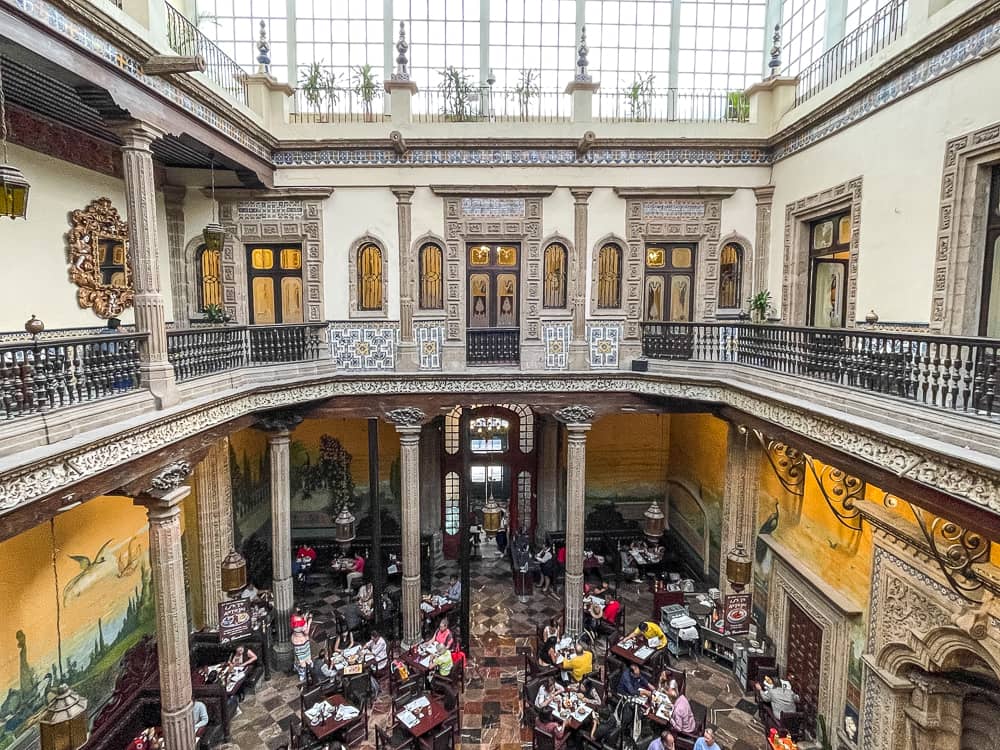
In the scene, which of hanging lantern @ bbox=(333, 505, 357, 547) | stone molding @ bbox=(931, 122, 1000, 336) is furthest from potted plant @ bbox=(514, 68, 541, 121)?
hanging lantern @ bbox=(333, 505, 357, 547)

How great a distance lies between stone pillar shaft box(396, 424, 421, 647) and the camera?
414 inches

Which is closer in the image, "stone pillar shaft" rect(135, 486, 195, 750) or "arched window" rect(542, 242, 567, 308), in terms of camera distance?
"stone pillar shaft" rect(135, 486, 195, 750)

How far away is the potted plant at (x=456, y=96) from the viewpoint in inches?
Answer: 439

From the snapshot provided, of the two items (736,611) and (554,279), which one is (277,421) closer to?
(554,279)

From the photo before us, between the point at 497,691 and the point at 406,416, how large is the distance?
16.3 feet

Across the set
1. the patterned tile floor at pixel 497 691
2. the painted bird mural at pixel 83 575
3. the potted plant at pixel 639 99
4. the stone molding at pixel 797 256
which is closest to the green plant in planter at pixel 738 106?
the potted plant at pixel 639 99

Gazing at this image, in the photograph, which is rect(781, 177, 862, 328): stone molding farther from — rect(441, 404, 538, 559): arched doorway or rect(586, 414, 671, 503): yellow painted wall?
rect(441, 404, 538, 559): arched doorway

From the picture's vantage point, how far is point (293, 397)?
9414 mm

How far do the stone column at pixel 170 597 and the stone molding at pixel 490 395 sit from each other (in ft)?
1.88

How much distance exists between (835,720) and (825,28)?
1097cm

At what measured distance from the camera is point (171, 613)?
6.93 meters

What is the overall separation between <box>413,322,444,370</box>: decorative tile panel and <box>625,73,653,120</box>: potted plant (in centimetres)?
592

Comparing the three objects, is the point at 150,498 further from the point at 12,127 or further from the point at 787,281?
the point at 787,281

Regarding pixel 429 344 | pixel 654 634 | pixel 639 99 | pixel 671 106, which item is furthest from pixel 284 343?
pixel 671 106
